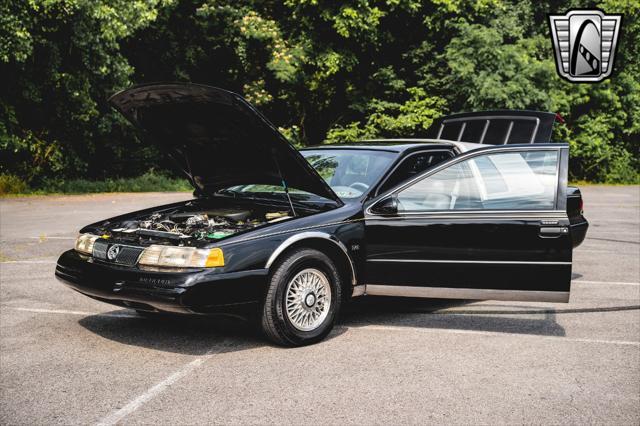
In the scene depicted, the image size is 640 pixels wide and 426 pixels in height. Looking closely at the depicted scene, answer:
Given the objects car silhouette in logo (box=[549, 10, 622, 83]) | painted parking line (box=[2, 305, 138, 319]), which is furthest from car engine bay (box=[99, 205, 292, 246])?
car silhouette in logo (box=[549, 10, 622, 83])

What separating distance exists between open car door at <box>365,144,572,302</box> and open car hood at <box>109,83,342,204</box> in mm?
645

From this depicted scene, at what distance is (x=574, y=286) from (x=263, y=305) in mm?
4350

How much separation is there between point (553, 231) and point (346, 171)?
1.93 metres

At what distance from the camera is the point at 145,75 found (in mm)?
28750

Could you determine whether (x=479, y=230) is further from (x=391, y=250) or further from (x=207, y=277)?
(x=207, y=277)

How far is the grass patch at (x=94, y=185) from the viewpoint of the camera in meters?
21.1

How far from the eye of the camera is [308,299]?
5.36 metres

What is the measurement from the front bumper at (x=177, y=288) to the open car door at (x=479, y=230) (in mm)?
1168

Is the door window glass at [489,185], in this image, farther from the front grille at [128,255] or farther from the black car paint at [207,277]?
the front grille at [128,255]

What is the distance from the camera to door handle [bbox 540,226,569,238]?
5520mm

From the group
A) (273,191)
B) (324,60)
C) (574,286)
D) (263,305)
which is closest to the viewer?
(263,305)

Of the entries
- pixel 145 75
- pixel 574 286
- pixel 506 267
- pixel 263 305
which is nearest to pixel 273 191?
pixel 263 305

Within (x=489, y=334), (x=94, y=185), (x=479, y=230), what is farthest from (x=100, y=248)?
(x=94, y=185)

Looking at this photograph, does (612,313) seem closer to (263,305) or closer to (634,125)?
(263,305)
